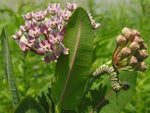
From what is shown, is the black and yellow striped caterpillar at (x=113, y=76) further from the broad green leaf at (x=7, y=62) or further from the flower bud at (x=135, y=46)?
the broad green leaf at (x=7, y=62)

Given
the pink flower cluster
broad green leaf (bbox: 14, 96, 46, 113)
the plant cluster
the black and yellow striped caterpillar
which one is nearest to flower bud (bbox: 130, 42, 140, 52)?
the plant cluster

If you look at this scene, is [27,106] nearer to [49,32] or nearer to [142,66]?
[49,32]

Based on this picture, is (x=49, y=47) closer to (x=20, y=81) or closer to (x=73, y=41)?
(x=73, y=41)

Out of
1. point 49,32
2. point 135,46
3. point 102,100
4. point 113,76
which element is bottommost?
point 102,100

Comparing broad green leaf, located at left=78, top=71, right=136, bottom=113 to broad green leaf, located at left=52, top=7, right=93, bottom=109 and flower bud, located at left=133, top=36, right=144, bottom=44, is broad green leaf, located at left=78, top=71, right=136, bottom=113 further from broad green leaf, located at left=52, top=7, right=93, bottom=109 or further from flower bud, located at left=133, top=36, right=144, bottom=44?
flower bud, located at left=133, top=36, right=144, bottom=44

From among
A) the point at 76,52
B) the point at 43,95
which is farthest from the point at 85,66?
the point at 43,95

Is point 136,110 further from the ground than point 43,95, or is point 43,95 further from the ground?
point 43,95

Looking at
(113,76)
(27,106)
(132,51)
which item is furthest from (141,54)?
(27,106)

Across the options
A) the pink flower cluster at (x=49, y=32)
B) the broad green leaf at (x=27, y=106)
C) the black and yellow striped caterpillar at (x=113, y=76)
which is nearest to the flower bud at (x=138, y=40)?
the black and yellow striped caterpillar at (x=113, y=76)
